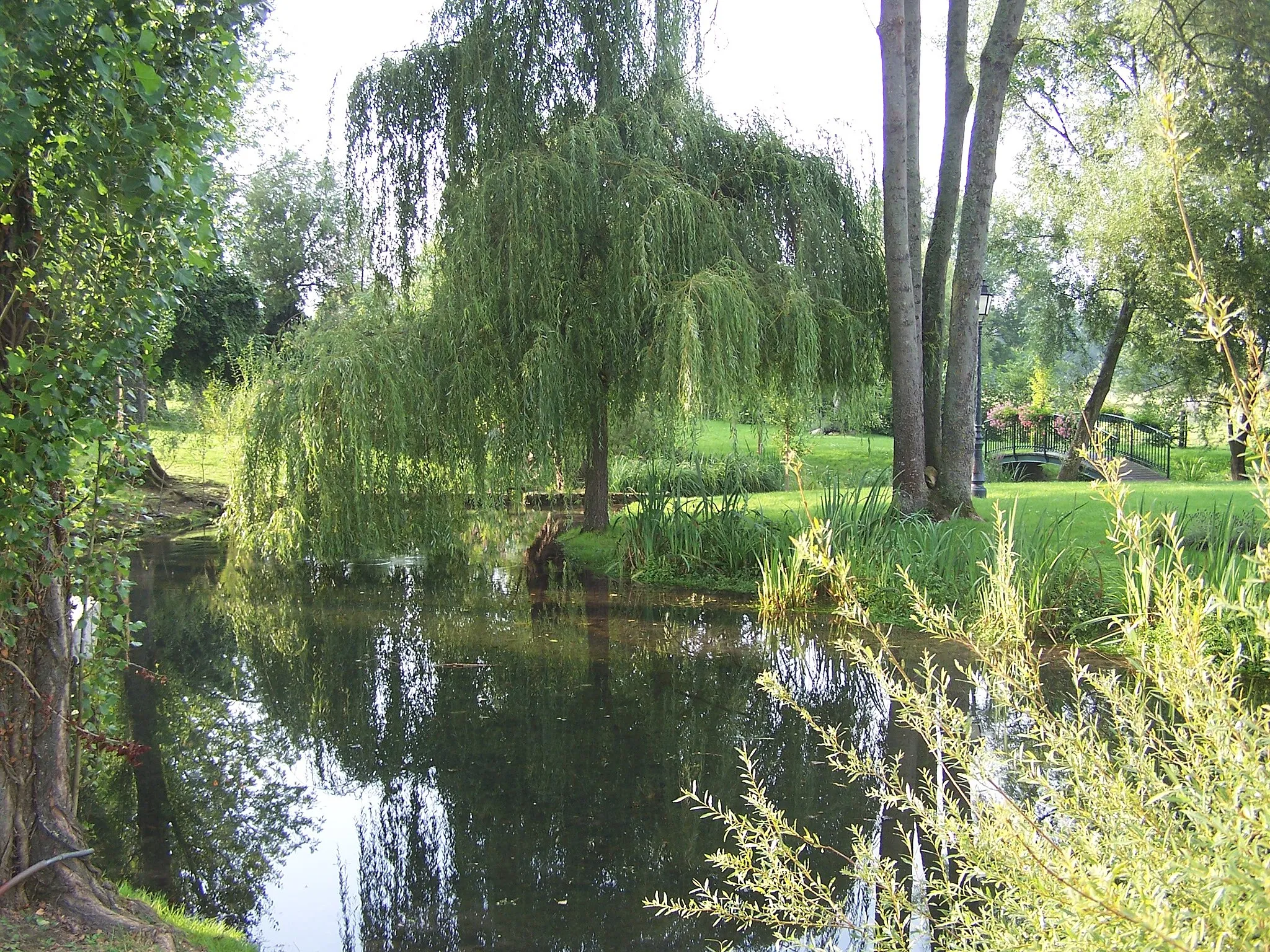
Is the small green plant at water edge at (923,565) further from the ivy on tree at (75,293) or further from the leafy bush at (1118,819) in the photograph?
the ivy on tree at (75,293)

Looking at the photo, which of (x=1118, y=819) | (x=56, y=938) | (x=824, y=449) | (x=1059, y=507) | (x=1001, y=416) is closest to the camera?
(x=1118, y=819)

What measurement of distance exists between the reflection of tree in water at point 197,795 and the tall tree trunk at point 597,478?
4.82 m

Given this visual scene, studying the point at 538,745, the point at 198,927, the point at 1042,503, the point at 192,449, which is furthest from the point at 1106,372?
the point at 198,927

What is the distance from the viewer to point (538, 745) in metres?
5.81

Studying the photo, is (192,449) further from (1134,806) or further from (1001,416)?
(1134,806)

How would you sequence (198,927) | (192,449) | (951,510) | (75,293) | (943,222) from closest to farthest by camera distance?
(75,293)
(198,927)
(951,510)
(943,222)
(192,449)

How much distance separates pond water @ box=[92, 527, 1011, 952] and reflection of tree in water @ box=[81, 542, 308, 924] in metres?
0.02

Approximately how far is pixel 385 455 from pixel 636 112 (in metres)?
4.58

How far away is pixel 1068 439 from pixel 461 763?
67.7 ft

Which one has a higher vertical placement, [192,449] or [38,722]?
[192,449]

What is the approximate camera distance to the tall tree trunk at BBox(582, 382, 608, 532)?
37.2 feet

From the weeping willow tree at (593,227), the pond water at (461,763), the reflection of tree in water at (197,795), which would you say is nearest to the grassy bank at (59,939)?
the pond water at (461,763)

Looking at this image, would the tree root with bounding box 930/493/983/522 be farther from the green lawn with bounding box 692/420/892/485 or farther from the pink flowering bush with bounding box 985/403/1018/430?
the pink flowering bush with bounding box 985/403/1018/430

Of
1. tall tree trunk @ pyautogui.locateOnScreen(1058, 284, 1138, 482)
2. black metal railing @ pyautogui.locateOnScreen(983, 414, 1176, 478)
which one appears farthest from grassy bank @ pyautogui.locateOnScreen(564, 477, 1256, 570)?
black metal railing @ pyautogui.locateOnScreen(983, 414, 1176, 478)
